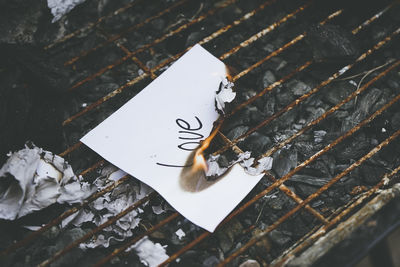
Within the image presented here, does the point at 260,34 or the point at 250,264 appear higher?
the point at 260,34

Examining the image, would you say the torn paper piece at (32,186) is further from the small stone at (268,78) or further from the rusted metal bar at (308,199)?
the small stone at (268,78)

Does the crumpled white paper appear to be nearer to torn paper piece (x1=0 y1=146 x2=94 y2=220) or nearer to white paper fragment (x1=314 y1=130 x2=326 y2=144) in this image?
torn paper piece (x1=0 y1=146 x2=94 y2=220)

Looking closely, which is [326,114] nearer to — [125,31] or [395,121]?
[395,121]

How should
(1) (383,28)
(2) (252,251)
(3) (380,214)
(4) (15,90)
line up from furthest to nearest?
(1) (383,28), (4) (15,90), (2) (252,251), (3) (380,214)

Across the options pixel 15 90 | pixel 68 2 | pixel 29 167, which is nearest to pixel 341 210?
pixel 29 167

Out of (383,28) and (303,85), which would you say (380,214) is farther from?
(383,28)

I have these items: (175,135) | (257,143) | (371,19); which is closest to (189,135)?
(175,135)

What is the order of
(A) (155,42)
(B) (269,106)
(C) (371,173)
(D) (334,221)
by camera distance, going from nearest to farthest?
(D) (334,221) → (C) (371,173) → (B) (269,106) → (A) (155,42)
